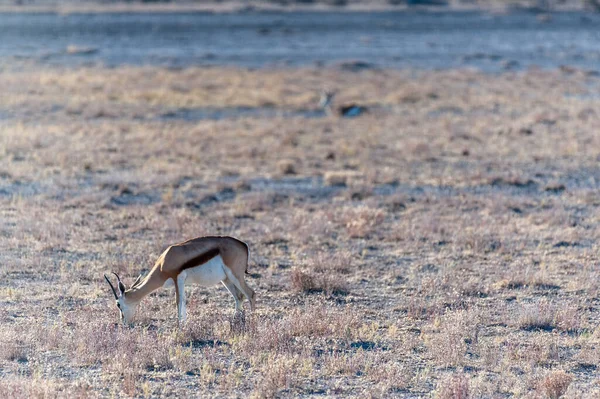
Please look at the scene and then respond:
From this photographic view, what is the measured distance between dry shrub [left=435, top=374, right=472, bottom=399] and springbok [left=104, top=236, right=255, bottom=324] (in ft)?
7.85

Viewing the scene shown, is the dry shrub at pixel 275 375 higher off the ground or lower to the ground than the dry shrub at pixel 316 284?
higher

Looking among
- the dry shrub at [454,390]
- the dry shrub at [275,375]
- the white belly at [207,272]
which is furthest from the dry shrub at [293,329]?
the dry shrub at [454,390]

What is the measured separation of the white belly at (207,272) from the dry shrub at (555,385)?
307 centimetres

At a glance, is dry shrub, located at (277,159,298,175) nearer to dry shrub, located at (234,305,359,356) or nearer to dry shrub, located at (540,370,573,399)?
dry shrub, located at (234,305,359,356)

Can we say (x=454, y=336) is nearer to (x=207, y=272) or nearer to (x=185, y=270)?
(x=207, y=272)

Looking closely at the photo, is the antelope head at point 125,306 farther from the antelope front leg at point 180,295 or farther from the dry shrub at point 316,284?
the dry shrub at point 316,284

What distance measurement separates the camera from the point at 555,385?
22.3ft

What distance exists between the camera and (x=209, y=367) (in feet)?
23.7

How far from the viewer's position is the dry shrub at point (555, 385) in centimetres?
677

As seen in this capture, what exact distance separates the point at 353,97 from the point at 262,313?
21.6 metres

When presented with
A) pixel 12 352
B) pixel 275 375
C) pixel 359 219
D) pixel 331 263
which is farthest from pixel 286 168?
pixel 275 375

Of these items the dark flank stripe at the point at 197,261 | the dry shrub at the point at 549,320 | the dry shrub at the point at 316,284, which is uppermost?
the dark flank stripe at the point at 197,261

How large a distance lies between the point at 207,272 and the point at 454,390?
8.54 ft

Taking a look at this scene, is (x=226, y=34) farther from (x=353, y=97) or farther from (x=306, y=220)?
(x=306, y=220)
